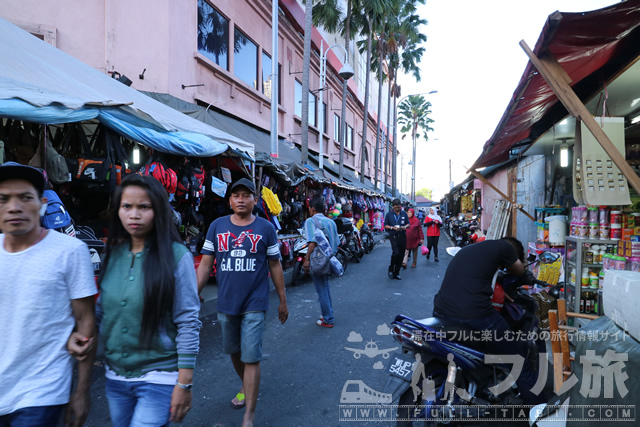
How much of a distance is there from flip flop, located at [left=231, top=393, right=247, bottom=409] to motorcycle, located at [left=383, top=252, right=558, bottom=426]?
135cm

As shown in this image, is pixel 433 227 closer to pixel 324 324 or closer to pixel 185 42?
pixel 324 324

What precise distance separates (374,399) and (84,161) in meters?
4.17

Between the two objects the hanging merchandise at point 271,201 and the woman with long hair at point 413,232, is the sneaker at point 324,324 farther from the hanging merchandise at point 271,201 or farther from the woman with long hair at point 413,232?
the woman with long hair at point 413,232

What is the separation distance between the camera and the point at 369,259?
12797 millimetres

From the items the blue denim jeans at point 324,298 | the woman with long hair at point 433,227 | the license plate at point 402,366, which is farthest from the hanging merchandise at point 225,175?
the woman with long hair at point 433,227

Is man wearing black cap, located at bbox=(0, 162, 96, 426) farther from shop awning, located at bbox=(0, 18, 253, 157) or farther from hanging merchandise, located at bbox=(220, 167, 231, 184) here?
hanging merchandise, located at bbox=(220, 167, 231, 184)

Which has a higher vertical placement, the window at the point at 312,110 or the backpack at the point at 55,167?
the window at the point at 312,110

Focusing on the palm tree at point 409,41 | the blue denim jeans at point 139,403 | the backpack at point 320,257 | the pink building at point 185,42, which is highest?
the palm tree at point 409,41

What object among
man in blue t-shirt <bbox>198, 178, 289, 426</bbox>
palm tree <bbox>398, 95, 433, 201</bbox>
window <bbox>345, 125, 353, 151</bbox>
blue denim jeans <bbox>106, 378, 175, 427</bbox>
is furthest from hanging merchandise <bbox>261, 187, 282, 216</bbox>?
palm tree <bbox>398, 95, 433, 201</bbox>

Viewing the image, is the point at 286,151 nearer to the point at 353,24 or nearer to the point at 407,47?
the point at 353,24

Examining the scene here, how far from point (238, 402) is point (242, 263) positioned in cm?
128

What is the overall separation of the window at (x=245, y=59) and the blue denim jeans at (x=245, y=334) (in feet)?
38.3

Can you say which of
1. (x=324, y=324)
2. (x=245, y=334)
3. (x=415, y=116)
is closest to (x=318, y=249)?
(x=324, y=324)

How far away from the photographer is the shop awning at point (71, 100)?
12.3 ft
